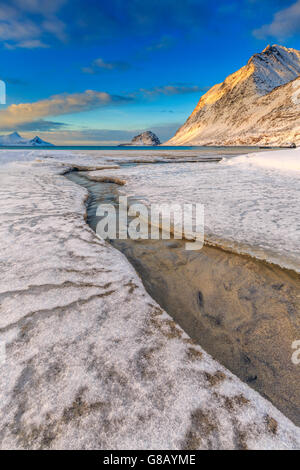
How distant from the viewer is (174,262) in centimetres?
271

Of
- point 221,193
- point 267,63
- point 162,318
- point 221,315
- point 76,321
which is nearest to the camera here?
point 76,321

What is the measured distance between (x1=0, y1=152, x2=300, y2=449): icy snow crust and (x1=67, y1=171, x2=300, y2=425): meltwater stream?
26 cm

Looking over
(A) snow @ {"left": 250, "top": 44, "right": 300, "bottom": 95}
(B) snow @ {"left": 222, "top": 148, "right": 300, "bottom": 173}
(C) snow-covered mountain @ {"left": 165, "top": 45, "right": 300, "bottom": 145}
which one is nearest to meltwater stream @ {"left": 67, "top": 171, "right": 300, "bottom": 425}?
(B) snow @ {"left": 222, "top": 148, "right": 300, "bottom": 173}

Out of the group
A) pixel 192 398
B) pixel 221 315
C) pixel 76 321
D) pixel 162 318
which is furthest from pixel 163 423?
pixel 221 315

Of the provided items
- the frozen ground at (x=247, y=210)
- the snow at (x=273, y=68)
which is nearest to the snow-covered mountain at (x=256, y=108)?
the snow at (x=273, y=68)

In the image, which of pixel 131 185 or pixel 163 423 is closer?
pixel 163 423

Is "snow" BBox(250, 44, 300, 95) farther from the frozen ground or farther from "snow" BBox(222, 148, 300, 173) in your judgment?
the frozen ground

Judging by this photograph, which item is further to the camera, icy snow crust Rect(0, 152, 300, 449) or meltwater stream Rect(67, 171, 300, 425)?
meltwater stream Rect(67, 171, 300, 425)

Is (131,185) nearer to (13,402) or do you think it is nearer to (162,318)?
(162,318)

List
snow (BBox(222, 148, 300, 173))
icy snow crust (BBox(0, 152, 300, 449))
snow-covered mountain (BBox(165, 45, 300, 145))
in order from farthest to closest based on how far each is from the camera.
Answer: snow-covered mountain (BBox(165, 45, 300, 145)), snow (BBox(222, 148, 300, 173)), icy snow crust (BBox(0, 152, 300, 449))

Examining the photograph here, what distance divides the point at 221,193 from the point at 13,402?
5.23 meters

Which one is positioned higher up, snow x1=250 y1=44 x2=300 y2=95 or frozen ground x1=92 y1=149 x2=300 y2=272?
snow x1=250 y1=44 x2=300 y2=95

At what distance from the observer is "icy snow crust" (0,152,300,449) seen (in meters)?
0.93

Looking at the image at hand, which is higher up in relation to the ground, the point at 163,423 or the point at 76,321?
the point at 76,321
